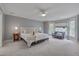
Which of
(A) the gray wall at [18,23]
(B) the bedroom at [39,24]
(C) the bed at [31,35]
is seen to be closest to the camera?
(B) the bedroom at [39,24]

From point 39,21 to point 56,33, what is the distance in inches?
36.2

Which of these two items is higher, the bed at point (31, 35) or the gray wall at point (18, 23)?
the gray wall at point (18, 23)

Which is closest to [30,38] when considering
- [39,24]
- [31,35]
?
[31,35]

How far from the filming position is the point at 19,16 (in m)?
3.62

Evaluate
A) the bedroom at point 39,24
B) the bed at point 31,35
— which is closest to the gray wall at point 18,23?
the bedroom at point 39,24

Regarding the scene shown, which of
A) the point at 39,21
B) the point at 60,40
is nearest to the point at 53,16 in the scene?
the point at 39,21

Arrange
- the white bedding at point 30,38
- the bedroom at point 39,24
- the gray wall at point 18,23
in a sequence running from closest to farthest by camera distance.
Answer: the bedroom at point 39,24 < the gray wall at point 18,23 < the white bedding at point 30,38

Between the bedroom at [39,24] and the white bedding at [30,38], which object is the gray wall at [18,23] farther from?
the white bedding at [30,38]

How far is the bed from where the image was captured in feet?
11.2

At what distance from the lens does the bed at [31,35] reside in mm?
3408

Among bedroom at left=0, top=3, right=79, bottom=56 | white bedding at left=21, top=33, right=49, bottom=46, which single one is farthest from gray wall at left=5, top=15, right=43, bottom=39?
white bedding at left=21, top=33, right=49, bottom=46

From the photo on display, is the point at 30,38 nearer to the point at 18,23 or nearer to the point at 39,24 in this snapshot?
the point at 18,23

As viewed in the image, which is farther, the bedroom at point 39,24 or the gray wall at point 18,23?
the gray wall at point 18,23

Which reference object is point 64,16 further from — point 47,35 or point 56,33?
point 47,35
